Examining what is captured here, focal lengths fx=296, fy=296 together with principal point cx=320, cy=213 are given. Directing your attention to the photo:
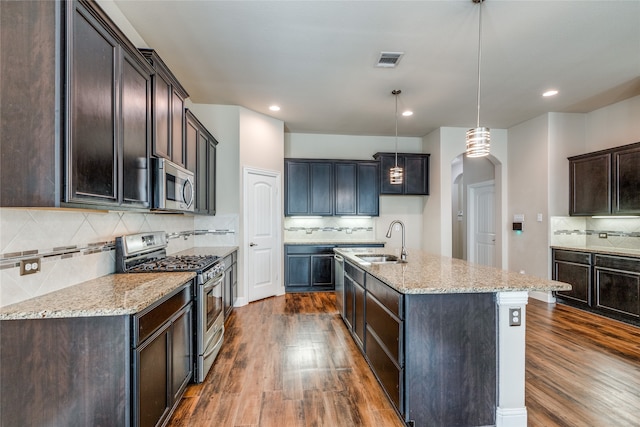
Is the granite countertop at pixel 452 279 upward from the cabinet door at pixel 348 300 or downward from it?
upward

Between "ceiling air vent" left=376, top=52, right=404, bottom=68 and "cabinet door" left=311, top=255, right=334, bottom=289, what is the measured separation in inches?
127

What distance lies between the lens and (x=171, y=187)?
7.84 ft

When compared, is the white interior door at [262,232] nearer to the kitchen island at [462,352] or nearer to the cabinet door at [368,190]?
the cabinet door at [368,190]

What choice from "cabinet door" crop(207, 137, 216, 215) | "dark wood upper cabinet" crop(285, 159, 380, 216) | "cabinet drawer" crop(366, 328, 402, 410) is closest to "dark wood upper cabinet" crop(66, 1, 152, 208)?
"cabinet door" crop(207, 137, 216, 215)

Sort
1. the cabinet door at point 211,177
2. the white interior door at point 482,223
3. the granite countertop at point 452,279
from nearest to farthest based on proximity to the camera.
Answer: the granite countertop at point 452,279 < the cabinet door at point 211,177 < the white interior door at point 482,223

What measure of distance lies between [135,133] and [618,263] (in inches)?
215

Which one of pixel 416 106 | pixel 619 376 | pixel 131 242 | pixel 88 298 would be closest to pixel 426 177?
pixel 416 106

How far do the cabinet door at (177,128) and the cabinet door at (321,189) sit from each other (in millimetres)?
2945

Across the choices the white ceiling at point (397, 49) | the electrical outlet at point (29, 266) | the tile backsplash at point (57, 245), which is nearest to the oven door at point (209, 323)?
the tile backsplash at point (57, 245)

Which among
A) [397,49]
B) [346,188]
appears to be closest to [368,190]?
[346,188]

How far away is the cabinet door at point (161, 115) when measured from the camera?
88.3 inches

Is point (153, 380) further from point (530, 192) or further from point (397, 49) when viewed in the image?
point (530, 192)

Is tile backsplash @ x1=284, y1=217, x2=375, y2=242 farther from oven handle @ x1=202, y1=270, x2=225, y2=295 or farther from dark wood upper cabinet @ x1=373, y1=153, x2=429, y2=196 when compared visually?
oven handle @ x1=202, y1=270, x2=225, y2=295

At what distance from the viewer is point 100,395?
55.6 inches
